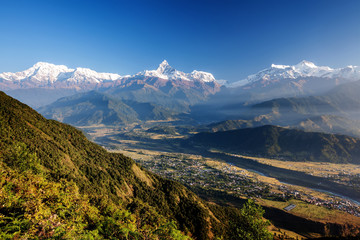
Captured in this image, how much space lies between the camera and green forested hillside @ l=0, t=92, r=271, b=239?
22.3m

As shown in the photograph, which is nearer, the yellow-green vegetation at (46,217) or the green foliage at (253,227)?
the yellow-green vegetation at (46,217)

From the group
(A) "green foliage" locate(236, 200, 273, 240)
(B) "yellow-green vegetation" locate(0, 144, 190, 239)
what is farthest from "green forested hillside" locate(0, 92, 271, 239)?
(A) "green foliage" locate(236, 200, 273, 240)

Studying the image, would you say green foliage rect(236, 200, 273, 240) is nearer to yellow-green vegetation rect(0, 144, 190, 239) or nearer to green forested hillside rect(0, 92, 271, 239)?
green forested hillside rect(0, 92, 271, 239)

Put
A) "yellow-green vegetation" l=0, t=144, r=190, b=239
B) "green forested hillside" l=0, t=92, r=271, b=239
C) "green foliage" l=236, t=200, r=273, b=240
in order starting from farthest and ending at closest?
"green foliage" l=236, t=200, r=273, b=240 → "green forested hillside" l=0, t=92, r=271, b=239 → "yellow-green vegetation" l=0, t=144, r=190, b=239

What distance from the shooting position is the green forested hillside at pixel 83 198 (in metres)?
22.3

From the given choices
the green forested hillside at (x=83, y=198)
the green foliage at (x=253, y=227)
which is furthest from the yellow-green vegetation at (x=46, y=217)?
the green foliage at (x=253, y=227)

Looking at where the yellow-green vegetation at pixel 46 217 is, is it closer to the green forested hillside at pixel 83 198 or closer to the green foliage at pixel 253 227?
the green forested hillside at pixel 83 198

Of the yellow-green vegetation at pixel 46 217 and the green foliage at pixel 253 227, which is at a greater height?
the yellow-green vegetation at pixel 46 217

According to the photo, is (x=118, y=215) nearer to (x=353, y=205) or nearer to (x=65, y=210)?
(x=65, y=210)

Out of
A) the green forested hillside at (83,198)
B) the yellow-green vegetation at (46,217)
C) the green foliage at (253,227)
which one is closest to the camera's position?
the yellow-green vegetation at (46,217)

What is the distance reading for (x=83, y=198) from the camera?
34219 mm

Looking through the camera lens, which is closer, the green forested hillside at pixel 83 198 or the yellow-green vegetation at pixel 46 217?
the yellow-green vegetation at pixel 46 217

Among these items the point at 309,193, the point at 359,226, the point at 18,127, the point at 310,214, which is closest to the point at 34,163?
the point at 18,127

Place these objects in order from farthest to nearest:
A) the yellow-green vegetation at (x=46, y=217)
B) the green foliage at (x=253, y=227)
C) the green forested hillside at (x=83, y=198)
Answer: the green foliage at (x=253, y=227), the green forested hillside at (x=83, y=198), the yellow-green vegetation at (x=46, y=217)
